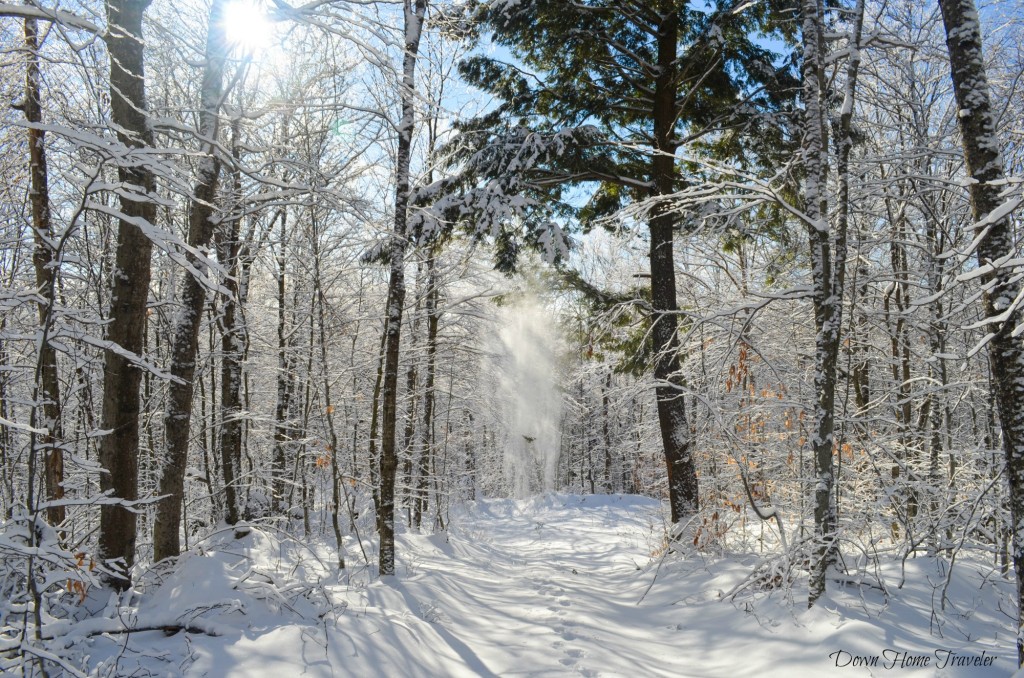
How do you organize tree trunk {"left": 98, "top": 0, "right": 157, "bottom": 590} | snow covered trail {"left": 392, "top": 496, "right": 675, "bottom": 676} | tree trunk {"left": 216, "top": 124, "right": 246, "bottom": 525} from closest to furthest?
tree trunk {"left": 98, "top": 0, "right": 157, "bottom": 590}, snow covered trail {"left": 392, "top": 496, "right": 675, "bottom": 676}, tree trunk {"left": 216, "top": 124, "right": 246, "bottom": 525}

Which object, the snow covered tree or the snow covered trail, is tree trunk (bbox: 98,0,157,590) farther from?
the snow covered tree

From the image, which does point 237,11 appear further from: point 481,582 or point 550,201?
point 481,582

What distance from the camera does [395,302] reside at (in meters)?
7.31

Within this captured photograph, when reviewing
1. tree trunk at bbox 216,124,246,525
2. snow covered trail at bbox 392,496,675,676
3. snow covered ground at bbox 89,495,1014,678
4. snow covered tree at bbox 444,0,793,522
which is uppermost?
snow covered tree at bbox 444,0,793,522

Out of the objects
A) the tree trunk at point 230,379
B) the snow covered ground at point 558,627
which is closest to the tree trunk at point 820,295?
the snow covered ground at point 558,627

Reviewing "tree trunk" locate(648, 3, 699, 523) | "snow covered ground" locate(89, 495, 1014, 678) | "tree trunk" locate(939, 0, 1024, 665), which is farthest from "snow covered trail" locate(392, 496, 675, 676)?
"tree trunk" locate(939, 0, 1024, 665)

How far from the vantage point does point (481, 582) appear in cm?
771

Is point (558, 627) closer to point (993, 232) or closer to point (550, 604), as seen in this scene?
point (550, 604)

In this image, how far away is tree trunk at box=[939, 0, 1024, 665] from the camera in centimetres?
329

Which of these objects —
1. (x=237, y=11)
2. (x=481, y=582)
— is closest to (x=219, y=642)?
(x=481, y=582)

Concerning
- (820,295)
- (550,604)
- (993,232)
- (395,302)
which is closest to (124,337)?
(395,302)

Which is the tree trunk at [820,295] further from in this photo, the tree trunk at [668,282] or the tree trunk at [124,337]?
the tree trunk at [124,337]

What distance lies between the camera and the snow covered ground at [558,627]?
3.79m

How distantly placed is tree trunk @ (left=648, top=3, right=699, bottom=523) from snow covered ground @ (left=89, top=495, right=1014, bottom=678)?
1.04 meters
